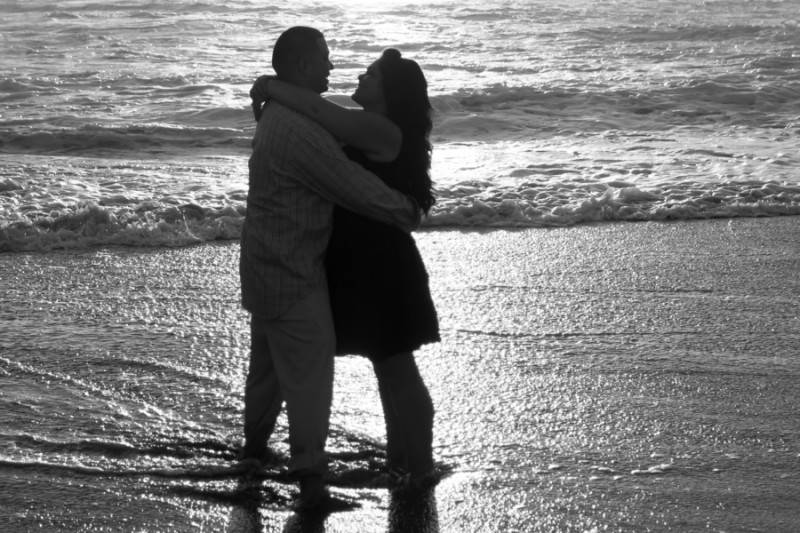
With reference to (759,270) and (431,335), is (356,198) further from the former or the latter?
(759,270)

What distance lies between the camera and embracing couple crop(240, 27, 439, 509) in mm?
3508

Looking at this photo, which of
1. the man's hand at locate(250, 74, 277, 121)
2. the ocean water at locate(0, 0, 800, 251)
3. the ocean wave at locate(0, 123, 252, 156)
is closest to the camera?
the man's hand at locate(250, 74, 277, 121)

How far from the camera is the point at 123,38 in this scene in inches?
958

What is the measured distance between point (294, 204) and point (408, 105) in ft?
1.67

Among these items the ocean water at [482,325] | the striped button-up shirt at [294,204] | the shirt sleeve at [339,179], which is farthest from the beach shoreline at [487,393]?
the shirt sleeve at [339,179]

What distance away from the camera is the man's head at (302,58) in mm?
3508

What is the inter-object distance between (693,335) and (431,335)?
7.89 ft

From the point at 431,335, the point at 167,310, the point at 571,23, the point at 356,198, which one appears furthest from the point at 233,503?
the point at 571,23

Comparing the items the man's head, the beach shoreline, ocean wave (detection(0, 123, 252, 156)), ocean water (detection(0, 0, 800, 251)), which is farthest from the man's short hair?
ocean wave (detection(0, 123, 252, 156))

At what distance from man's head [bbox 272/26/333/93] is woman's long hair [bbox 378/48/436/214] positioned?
0.21 m

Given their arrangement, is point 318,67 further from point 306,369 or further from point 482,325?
point 482,325

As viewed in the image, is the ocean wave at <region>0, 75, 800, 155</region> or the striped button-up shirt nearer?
the striped button-up shirt

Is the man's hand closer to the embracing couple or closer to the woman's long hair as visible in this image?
the embracing couple

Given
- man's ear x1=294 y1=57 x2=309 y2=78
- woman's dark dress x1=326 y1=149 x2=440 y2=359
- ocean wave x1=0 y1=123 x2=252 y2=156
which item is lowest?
ocean wave x1=0 y1=123 x2=252 y2=156
